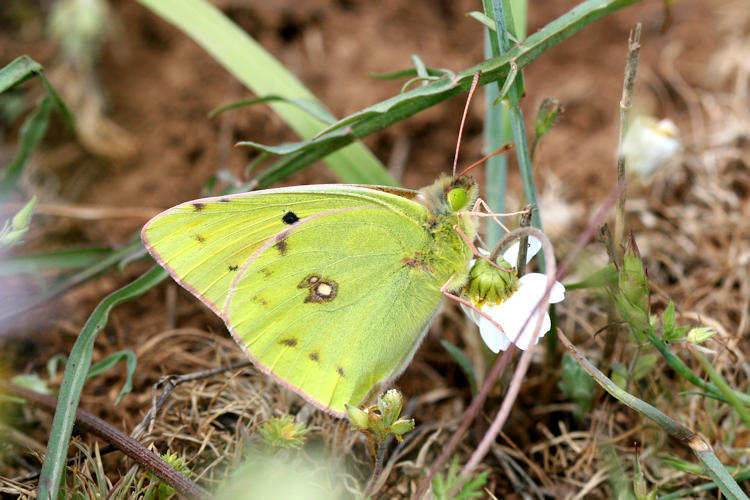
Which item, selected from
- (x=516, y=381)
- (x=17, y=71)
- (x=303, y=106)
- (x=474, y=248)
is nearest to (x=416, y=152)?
(x=303, y=106)

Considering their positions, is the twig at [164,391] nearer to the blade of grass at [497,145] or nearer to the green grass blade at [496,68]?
the green grass blade at [496,68]

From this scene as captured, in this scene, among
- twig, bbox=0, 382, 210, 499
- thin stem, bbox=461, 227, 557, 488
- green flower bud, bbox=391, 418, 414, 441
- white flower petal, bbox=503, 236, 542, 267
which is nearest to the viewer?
thin stem, bbox=461, 227, 557, 488

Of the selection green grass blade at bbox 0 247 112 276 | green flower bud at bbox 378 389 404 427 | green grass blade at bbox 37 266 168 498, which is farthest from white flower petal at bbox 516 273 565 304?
green grass blade at bbox 0 247 112 276


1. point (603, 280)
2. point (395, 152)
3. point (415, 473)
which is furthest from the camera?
point (395, 152)

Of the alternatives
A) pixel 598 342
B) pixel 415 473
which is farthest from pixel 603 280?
pixel 415 473

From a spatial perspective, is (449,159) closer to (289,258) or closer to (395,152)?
(395,152)

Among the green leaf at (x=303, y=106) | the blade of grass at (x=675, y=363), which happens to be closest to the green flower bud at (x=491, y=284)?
the blade of grass at (x=675, y=363)

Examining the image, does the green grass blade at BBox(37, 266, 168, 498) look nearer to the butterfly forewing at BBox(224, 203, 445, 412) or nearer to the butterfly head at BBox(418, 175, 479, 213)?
the butterfly forewing at BBox(224, 203, 445, 412)
